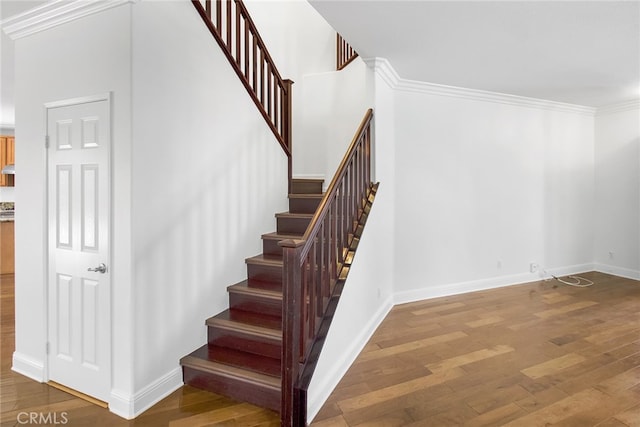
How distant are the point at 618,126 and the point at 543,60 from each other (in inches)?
120

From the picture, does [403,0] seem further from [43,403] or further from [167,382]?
[43,403]

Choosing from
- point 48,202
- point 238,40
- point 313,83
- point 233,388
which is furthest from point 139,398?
point 313,83

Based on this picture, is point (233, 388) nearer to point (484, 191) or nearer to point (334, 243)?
point (334, 243)

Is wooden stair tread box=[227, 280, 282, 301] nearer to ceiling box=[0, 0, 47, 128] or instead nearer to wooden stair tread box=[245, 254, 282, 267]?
wooden stair tread box=[245, 254, 282, 267]

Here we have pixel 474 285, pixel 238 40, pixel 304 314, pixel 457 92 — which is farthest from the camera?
pixel 474 285

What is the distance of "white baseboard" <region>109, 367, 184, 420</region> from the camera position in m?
2.19

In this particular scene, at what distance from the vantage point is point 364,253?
3223 mm

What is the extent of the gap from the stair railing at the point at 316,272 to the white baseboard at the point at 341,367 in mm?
192

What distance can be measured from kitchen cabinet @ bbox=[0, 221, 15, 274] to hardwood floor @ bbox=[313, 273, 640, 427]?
19.3 ft

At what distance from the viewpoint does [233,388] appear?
2.39m

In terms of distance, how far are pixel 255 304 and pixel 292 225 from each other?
1053 millimetres

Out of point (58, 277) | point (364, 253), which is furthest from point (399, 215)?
point (58, 277)

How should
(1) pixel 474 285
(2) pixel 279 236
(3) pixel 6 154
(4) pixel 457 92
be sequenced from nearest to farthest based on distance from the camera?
(2) pixel 279 236, (4) pixel 457 92, (1) pixel 474 285, (3) pixel 6 154

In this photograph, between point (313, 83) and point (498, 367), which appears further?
point (313, 83)
